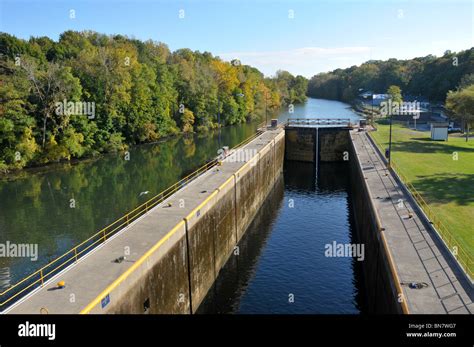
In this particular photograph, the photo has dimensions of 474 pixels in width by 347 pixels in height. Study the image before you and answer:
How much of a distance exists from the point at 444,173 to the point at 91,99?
55809 mm

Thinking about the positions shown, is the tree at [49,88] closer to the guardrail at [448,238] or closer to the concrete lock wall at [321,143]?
the concrete lock wall at [321,143]

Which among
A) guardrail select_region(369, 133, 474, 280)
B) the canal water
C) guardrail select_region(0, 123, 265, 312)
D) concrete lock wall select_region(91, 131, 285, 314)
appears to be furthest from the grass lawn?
guardrail select_region(0, 123, 265, 312)

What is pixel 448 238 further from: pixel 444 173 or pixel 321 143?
pixel 321 143

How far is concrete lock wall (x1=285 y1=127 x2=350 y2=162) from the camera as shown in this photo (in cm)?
6875

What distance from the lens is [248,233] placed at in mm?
38000

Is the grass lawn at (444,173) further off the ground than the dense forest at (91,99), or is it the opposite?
the dense forest at (91,99)

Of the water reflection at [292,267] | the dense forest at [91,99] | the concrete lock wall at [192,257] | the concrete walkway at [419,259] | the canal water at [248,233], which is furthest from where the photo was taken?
the dense forest at [91,99]

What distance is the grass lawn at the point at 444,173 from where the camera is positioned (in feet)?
90.4

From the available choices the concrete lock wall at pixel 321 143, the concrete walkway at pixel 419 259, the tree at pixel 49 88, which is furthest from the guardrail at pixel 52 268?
the concrete lock wall at pixel 321 143

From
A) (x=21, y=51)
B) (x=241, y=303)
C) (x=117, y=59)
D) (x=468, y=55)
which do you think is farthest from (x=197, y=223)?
(x=468, y=55)

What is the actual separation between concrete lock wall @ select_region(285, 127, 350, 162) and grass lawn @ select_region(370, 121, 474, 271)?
5126mm

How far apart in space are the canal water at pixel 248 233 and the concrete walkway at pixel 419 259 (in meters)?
4.84

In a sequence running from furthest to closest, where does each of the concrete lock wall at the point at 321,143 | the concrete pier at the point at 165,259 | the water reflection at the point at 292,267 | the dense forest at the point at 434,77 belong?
the dense forest at the point at 434,77, the concrete lock wall at the point at 321,143, the water reflection at the point at 292,267, the concrete pier at the point at 165,259
